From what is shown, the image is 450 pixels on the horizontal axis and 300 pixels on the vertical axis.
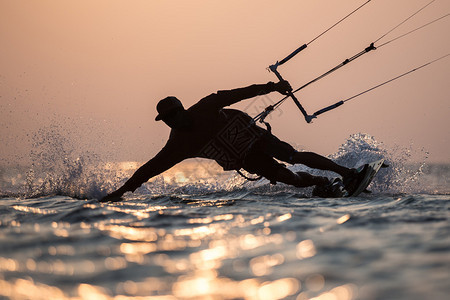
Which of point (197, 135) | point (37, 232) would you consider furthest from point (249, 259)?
point (197, 135)

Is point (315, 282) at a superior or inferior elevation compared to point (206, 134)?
inferior

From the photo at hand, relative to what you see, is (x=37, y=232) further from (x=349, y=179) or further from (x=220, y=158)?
(x=349, y=179)

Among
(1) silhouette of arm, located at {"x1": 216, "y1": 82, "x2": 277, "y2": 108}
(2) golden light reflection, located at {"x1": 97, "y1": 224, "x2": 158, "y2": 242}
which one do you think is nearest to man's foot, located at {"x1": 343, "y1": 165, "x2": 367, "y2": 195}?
(1) silhouette of arm, located at {"x1": 216, "y1": 82, "x2": 277, "y2": 108}

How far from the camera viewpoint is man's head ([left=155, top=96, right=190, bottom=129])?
Answer: 724 cm

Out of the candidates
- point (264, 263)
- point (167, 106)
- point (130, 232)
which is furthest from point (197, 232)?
point (167, 106)

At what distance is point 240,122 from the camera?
7.94 m

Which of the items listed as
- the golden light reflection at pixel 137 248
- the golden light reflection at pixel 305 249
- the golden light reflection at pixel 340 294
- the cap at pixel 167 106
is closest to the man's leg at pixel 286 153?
the cap at pixel 167 106

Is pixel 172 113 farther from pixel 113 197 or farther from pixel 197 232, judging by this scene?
pixel 197 232

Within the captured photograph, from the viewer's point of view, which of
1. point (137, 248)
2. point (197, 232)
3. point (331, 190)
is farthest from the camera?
point (331, 190)

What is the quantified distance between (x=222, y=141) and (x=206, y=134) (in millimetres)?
315

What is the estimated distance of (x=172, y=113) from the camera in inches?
289

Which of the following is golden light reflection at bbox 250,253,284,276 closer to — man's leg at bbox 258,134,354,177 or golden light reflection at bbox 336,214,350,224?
golden light reflection at bbox 336,214,350,224

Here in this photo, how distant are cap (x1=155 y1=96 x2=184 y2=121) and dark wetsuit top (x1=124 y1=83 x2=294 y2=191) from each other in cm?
30

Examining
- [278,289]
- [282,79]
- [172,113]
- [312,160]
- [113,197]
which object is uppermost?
[172,113]
